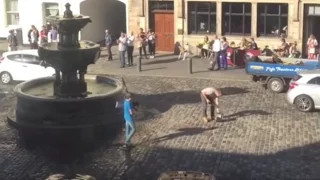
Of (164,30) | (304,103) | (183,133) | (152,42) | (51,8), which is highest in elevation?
(51,8)

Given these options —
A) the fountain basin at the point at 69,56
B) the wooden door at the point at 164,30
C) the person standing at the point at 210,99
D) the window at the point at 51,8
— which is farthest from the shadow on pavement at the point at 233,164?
the window at the point at 51,8

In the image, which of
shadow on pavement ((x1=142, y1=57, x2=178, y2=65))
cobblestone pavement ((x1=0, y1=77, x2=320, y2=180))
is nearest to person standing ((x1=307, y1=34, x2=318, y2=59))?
shadow on pavement ((x1=142, y1=57, x2=178, y2=65))

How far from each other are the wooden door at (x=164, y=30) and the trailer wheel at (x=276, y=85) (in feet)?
34.1

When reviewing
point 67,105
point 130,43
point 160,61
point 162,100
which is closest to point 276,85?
point 162,100

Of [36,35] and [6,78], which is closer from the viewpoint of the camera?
[6,78]

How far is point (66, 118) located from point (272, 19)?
16.9m

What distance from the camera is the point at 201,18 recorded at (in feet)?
125

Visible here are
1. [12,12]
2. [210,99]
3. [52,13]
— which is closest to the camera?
[210,99]

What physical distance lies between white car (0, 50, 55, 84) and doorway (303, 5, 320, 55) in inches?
484

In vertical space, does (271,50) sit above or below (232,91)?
above

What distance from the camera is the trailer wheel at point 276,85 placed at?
2941 centimetres

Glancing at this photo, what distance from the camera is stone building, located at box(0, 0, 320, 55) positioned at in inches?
1423

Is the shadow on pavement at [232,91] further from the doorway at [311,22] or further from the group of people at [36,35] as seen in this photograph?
the group of people at [36,35]

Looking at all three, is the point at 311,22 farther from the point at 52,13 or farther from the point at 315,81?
the point at 52,13
